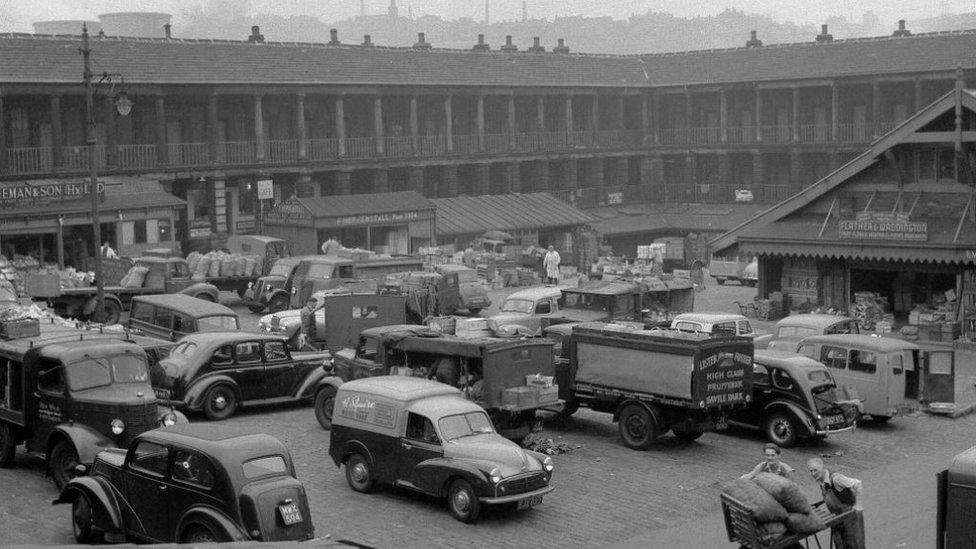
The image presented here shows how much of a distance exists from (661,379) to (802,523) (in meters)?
7.27

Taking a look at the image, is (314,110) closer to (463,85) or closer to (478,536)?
(463,85)

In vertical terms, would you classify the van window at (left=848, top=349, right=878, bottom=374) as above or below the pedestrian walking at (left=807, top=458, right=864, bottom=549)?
above

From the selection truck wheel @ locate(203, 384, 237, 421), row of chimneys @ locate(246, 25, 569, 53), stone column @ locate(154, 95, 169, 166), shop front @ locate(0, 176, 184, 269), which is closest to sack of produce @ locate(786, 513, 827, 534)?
truck wheel @ locate(203, 384, 237, 421)

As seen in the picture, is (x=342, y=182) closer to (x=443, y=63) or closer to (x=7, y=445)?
(x=443, y=63)

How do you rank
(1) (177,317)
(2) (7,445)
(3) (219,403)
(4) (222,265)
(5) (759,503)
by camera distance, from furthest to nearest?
1. (4) (222,265)
2. (1) (177,317)
3. (3) (219,403)
4. (2) (7,445)
5. (5) (759,503)

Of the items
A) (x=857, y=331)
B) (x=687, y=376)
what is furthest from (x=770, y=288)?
(x=687, y=376)

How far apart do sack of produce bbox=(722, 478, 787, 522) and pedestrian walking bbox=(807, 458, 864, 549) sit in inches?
55.6

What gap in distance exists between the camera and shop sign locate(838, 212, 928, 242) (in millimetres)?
33125

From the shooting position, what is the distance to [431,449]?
16.9 m

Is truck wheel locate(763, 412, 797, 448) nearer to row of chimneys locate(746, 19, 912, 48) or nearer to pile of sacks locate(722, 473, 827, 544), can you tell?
pile of sacks locate(722, 473, 827, 544)

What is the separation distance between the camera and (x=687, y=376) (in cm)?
1994

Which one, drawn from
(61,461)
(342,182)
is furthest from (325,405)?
(342,182)

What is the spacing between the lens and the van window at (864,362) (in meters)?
23.0

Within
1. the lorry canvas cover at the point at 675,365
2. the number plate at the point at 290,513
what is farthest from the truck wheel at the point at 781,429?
the number plate at the point at 290,513
